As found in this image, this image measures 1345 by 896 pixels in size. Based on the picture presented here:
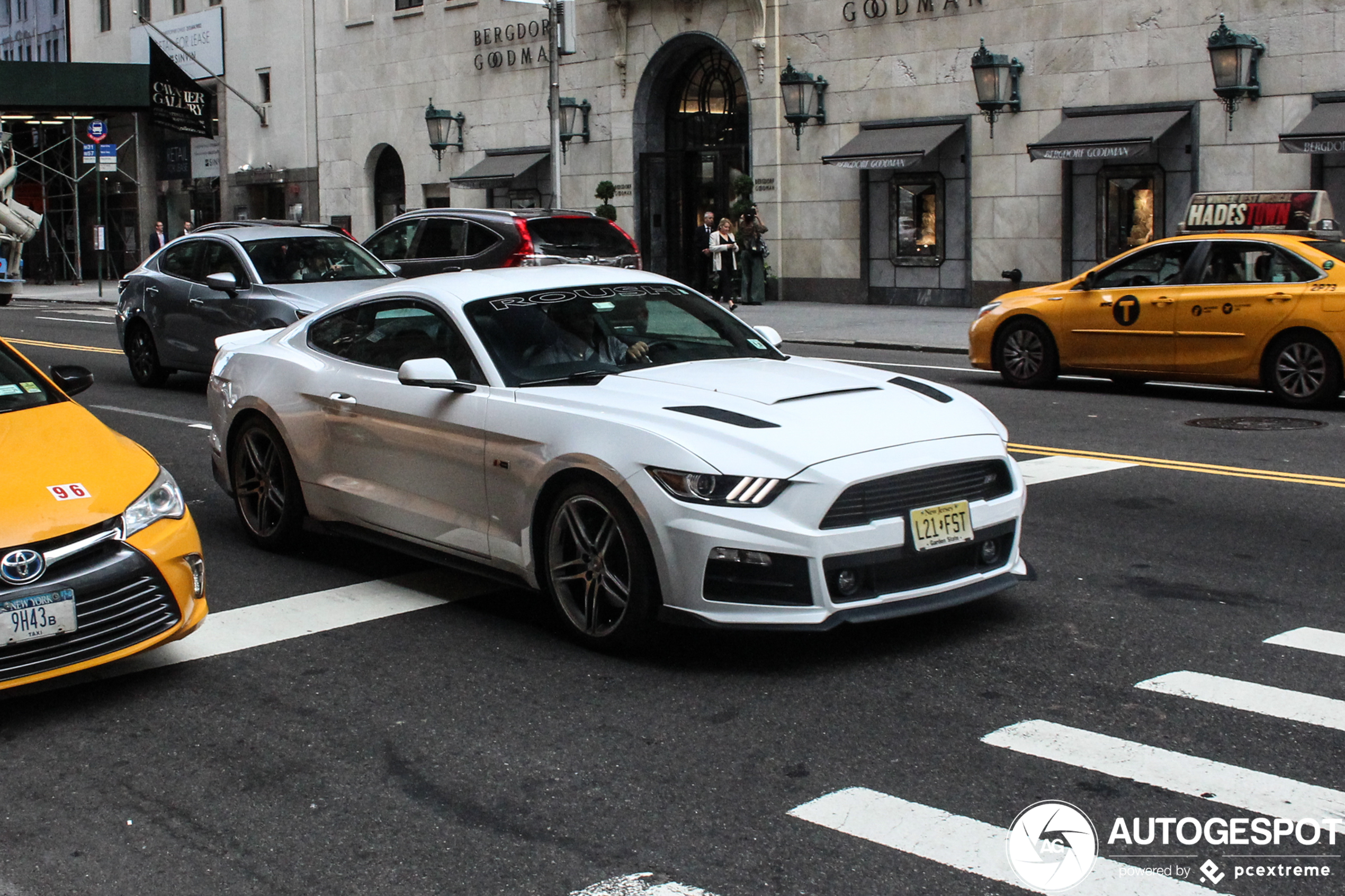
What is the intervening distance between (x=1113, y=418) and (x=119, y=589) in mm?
9233

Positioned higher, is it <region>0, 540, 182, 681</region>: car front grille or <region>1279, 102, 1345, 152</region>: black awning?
<region>1279, 102, 1345, 152</region>: black awning

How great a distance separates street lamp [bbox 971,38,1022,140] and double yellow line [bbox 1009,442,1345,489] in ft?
49.0

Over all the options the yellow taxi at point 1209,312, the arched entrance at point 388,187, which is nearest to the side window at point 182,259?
the yellow taxi at point 1209,312

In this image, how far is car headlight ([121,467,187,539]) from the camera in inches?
221

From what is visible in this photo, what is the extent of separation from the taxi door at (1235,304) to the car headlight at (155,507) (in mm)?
10459

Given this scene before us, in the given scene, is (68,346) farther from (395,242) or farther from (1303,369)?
(1303,369)

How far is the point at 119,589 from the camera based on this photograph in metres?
5.50

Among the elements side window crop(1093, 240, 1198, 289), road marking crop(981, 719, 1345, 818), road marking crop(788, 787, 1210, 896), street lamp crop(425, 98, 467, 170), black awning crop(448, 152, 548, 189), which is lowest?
road marking crop(788, 787, 1210, 896)

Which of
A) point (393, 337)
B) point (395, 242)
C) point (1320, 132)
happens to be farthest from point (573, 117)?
point (393, 337)

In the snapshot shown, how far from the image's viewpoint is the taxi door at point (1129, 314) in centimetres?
1448

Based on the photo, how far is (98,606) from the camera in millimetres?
5449

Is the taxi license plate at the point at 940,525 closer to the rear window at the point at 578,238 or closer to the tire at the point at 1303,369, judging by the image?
the tire at the point at 1303,369

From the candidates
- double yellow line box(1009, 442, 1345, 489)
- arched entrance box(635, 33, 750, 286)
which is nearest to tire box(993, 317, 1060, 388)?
double yellow line box(1009, 442, 1345, 489)

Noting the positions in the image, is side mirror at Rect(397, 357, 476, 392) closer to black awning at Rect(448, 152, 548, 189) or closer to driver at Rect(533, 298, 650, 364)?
driver at Rect(533, 298, 650, 364)
